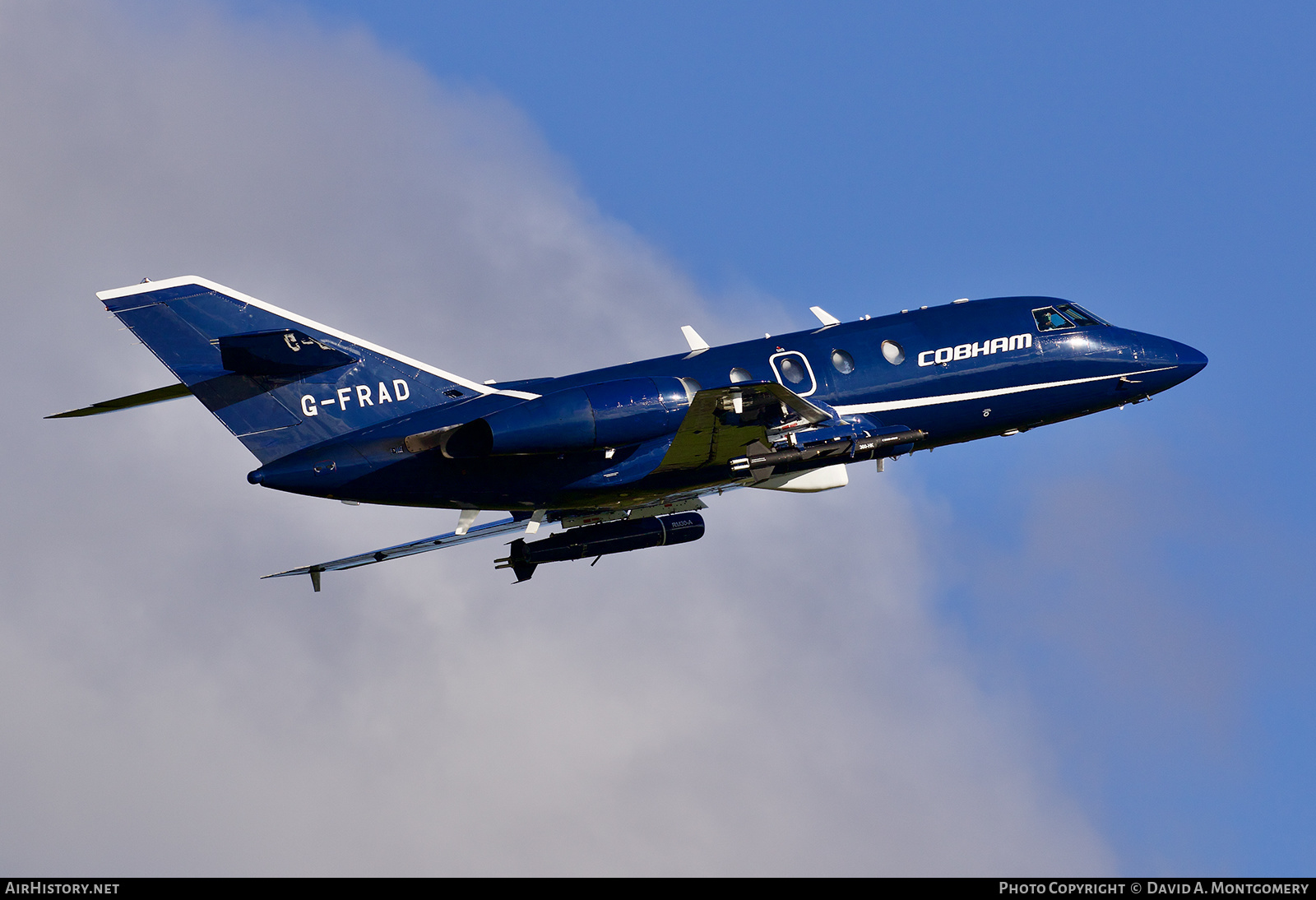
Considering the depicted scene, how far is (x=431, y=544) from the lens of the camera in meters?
36.9

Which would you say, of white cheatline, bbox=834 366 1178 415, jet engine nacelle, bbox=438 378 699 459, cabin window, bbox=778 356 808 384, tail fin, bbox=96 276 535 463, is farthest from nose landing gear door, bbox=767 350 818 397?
tail fin, bbox=96 276 535 463

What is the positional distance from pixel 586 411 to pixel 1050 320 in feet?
41.2

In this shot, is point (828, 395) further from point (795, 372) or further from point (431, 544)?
point (431, 544)

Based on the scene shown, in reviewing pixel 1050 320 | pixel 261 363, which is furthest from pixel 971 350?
pixel 261 363

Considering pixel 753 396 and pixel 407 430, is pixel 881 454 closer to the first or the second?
pixel 753 396

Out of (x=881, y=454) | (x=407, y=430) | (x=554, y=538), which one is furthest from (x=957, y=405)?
(x=407, y=430)

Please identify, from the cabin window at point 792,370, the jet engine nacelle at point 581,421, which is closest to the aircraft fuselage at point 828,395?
the cabin window at point 792,370

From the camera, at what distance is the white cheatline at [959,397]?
34.3 metres

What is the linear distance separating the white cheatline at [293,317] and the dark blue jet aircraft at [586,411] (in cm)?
4

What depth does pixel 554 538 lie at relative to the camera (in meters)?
35.3

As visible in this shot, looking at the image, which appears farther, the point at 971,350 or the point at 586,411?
the point at 971,350

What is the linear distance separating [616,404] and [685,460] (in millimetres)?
2294

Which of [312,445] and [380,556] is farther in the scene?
[380,556]

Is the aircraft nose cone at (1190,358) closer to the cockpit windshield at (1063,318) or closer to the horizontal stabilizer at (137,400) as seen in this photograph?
the cockpit windshield at (1063,318)
